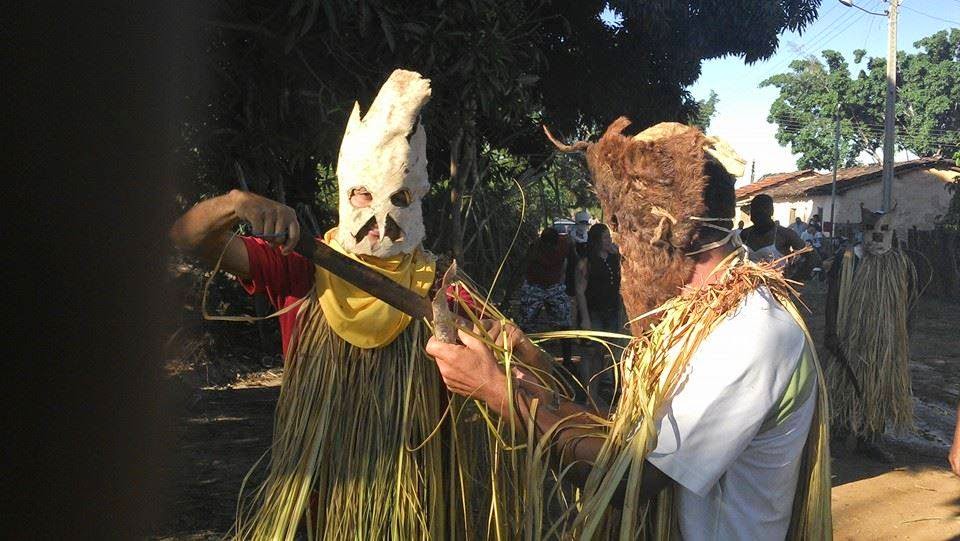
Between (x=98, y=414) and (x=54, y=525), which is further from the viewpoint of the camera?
(x=98, y=414)

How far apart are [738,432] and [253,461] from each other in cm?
491

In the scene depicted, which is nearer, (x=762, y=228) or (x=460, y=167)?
(x=460, y=167)

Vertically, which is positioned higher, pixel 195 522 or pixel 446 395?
pixel 446 395

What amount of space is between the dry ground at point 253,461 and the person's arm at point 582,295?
7.59 feet

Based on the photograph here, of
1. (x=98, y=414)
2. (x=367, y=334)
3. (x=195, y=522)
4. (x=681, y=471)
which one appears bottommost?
(x=195, y=522)

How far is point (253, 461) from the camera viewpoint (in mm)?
6004

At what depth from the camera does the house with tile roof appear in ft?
92.7

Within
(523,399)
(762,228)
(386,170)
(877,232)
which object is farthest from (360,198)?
(877,232)

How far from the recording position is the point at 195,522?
4.78 meters

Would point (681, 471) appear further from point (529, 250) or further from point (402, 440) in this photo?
point (529, 250)

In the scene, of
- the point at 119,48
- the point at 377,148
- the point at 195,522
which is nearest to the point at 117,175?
the point at 119,48

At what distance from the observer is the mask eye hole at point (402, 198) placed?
2691 millimetres

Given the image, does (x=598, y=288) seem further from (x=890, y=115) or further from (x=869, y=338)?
(x=890, y=115)

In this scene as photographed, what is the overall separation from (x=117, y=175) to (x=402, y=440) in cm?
160
